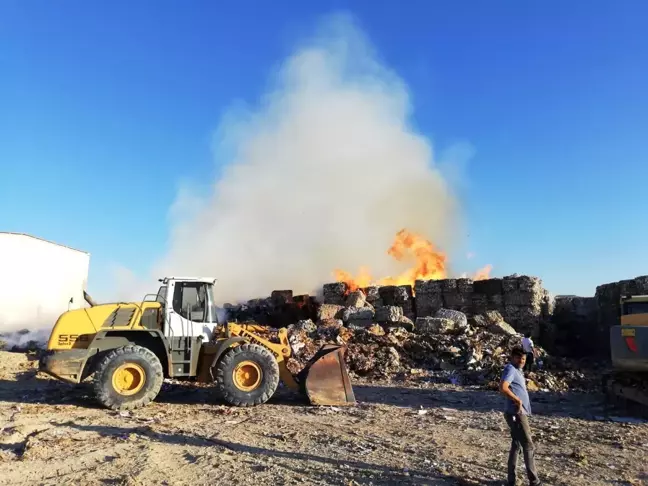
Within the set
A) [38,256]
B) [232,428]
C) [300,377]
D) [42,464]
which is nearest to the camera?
[42,464]

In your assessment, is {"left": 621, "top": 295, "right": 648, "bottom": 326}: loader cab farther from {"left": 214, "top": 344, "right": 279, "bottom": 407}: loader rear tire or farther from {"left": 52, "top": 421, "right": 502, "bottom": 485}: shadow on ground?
{"left": 214, "top": 344, "right": 279, "bottom": 407}: loader rear tire

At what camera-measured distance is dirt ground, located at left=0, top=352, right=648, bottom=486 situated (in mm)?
5000

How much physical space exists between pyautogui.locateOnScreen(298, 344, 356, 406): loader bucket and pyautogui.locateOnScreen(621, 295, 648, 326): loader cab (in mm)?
4855

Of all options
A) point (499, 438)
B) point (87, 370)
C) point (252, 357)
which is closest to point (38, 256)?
point (87, 370)

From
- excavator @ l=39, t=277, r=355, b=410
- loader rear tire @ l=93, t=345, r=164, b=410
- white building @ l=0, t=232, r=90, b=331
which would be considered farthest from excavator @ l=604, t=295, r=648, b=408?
white building @ l=0, t=232, r=90, b=331

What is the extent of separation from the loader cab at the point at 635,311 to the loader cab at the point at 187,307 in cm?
722

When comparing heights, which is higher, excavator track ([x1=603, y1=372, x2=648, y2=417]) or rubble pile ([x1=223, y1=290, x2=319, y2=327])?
rubble pile ([x1=223, y1=290, x2=319, y2=327])

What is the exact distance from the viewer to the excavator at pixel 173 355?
8188mm

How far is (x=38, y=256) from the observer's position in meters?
21.5

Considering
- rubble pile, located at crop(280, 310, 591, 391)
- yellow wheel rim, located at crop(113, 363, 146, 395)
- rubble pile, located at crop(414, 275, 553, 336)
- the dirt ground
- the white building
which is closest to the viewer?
the dirt ground

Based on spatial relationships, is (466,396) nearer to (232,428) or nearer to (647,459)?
(647,459)

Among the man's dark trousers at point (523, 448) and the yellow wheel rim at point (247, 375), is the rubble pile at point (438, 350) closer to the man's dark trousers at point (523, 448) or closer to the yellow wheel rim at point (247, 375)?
the yellow wheel rim at point (247, 375)

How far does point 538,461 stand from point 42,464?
549 cm

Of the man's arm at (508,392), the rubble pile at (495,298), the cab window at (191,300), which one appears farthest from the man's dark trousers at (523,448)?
the rubble pile at (495,298)
